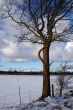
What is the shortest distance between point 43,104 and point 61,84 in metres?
22.3

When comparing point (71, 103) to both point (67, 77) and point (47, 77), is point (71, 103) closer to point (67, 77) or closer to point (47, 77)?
point (47, 77)

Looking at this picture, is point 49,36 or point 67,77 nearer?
point 49,36

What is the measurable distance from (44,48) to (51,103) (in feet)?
16.4

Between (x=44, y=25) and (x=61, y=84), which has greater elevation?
(x=44, y=25)

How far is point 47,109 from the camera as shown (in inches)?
559

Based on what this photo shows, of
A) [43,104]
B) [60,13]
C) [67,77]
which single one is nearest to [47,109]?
[43,104]

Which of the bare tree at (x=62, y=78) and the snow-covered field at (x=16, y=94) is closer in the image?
the snow-covered field at (x=16, y=94)

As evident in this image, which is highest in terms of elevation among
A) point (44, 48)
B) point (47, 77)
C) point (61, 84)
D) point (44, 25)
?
point (44, 25)

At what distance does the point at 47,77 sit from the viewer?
20.0m

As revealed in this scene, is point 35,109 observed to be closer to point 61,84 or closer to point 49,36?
point 49,36

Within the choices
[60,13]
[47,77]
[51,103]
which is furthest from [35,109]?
[60,13]

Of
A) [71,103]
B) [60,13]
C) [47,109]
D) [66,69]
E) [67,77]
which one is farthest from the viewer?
[67,77]

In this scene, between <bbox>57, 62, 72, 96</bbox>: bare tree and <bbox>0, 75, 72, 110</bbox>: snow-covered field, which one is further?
<bbox>57, 62, 72, 96</bbox>: bare tree

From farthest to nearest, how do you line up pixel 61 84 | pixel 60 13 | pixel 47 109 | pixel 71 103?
1. pixel 61 84
2. pixel 60 13
3. pixel 71 103
4. pixel 47 109
